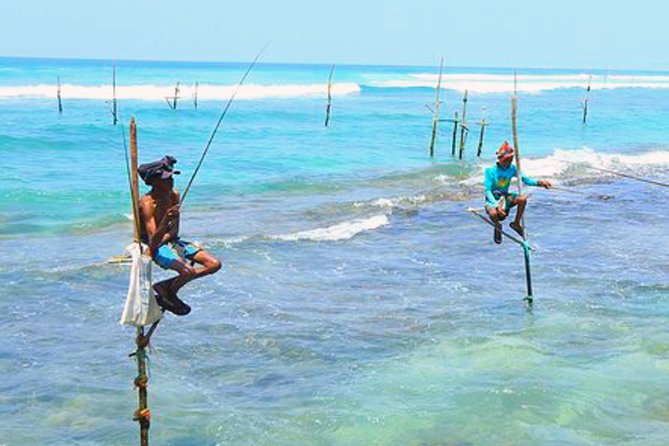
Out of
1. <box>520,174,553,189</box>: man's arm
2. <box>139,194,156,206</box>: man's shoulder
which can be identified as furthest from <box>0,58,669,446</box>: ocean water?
<box>139,194,156,206</box>: man's shoulder

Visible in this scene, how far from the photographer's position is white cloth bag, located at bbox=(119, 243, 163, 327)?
255 inches

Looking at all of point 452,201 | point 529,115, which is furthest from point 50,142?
point 529,115

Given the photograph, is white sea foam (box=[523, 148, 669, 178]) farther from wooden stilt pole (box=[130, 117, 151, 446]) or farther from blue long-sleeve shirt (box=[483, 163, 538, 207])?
wooden stilt pole (box=[130, 117, 151, 446])

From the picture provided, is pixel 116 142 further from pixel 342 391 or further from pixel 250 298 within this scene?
pixel 342 391

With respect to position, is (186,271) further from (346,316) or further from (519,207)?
(519,207)

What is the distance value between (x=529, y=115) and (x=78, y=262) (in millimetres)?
44869

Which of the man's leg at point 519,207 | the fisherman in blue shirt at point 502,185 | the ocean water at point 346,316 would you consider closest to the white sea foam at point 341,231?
the ocean water at point 346,316

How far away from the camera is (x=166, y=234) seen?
6.67 m

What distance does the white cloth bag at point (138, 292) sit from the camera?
648cm

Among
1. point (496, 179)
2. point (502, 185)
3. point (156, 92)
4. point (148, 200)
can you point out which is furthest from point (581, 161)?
point (156, 92)

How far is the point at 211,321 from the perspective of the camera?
1205cm

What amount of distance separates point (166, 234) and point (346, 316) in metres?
5.96

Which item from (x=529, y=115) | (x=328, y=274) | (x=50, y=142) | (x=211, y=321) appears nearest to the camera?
(x=211, y=321)

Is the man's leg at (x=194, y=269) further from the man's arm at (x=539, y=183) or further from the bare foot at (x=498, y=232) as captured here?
the man's arm at (x=539, y=183)
